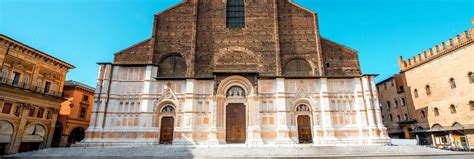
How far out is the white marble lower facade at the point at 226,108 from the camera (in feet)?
63.2

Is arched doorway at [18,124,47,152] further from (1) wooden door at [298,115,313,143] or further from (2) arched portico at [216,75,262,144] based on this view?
(1) wooden door at [298,115,313,143]

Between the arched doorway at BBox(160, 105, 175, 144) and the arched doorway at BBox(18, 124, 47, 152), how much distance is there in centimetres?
1074

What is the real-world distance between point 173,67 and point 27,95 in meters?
11.5

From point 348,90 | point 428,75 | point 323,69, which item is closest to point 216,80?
point 323,69

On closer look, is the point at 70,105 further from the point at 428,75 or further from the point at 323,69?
the point at 428,75

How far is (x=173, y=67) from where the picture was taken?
70.8ft

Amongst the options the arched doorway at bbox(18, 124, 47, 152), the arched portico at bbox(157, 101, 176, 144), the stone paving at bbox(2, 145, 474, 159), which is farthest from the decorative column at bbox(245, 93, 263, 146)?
the arched doorway at bbox(18, 124, 47, 152)

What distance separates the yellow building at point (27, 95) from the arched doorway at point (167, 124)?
10.4 m

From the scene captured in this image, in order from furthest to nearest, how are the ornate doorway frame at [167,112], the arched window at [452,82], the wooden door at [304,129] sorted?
the arched window at [452,82] < the ornate doorway frame at [167,112] < the wooden door at [304,129]

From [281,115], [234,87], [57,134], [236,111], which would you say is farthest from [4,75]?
[281,115]

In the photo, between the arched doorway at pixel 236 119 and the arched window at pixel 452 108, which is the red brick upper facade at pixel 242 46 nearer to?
the arched doorway at pixel 236 119

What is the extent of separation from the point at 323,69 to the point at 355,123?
17.2 ft

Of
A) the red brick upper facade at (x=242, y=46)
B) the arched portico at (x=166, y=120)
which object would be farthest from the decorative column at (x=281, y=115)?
the arched portico at (x=166, y=120)

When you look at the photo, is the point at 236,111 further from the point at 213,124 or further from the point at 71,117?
the point at 71,117
